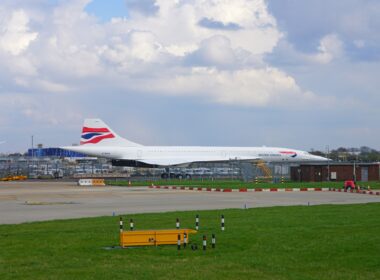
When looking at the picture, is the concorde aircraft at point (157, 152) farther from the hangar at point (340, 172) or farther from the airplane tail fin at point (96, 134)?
the hangar at point (340, 172)

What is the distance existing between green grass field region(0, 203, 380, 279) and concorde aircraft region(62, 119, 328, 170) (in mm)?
69806

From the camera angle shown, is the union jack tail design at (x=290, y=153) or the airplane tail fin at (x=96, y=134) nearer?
the airplane tail fin at (x=96, y=134)

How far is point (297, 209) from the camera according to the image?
96.2ft

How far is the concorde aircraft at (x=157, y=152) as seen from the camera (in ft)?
305

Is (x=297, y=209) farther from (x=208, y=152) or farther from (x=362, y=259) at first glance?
(x=208, y=152)

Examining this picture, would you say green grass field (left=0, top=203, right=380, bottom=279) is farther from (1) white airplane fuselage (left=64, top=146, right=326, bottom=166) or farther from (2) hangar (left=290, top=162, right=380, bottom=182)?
(1) white airplane fuselage (left=64, top=146, right=326, bottom=166)

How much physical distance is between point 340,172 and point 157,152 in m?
29.8

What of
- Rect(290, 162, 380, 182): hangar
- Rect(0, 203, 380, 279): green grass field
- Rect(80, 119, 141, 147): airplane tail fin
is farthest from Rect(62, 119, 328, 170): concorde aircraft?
Rect(0, 203, 380, 279): green grass field

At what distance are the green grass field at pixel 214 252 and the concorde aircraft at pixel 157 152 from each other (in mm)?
69806

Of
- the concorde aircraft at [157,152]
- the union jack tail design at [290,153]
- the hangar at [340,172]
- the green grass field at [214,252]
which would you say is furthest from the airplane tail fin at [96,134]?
the green grass field at [214,252]

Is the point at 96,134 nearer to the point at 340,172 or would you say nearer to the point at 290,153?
the point at 290,153

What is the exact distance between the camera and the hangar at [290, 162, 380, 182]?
73.8 metres

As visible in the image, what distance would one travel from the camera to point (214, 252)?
15391 millimetres

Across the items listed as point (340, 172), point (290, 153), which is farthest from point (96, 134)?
point (340, 172)
